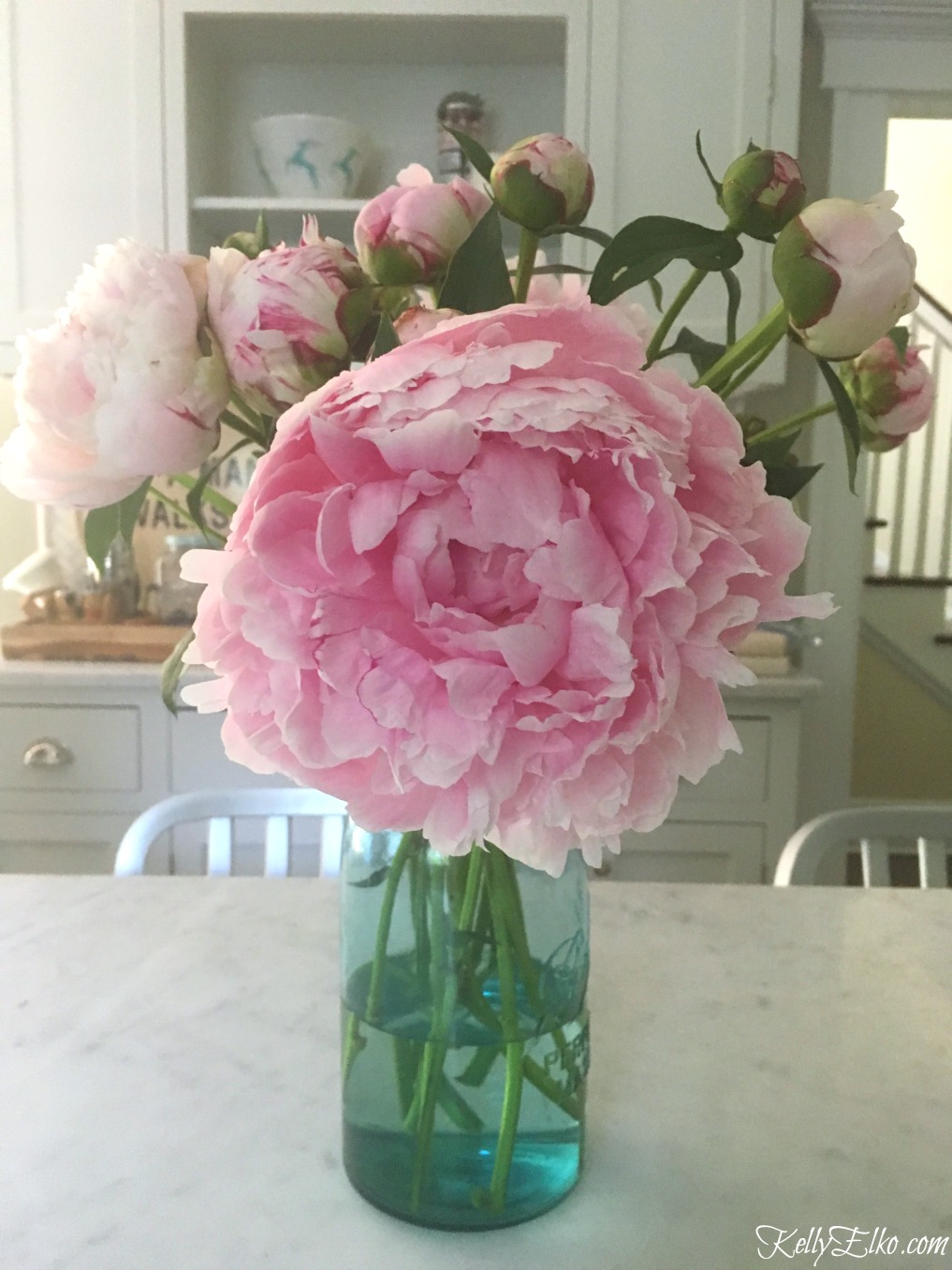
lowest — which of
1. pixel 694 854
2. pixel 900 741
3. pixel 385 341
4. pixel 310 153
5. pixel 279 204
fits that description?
pixel 900 741

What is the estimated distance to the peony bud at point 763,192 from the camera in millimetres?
416

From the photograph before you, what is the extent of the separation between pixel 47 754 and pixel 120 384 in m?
1.59

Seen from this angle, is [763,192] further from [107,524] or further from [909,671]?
[909,671]

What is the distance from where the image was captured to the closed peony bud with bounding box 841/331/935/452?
1.51 feet

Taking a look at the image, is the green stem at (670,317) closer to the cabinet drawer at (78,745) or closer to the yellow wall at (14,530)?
the cabinet drawer at (78,745)

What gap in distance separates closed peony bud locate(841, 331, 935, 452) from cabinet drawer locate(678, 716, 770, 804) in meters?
1.37

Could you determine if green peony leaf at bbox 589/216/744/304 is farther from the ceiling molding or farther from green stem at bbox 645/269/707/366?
the ceiling molding

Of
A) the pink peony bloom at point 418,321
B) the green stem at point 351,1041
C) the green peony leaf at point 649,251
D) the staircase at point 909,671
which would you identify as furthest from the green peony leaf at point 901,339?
the staircase at point 909,671

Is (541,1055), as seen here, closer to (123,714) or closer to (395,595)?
(395,595)

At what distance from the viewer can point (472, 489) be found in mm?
332

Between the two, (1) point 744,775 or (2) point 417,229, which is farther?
(1) point 744,775

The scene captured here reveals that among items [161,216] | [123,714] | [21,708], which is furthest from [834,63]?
[21,708]

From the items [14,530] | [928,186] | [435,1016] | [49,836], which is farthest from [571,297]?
[928,186]

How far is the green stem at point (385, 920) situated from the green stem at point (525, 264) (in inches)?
9.8
